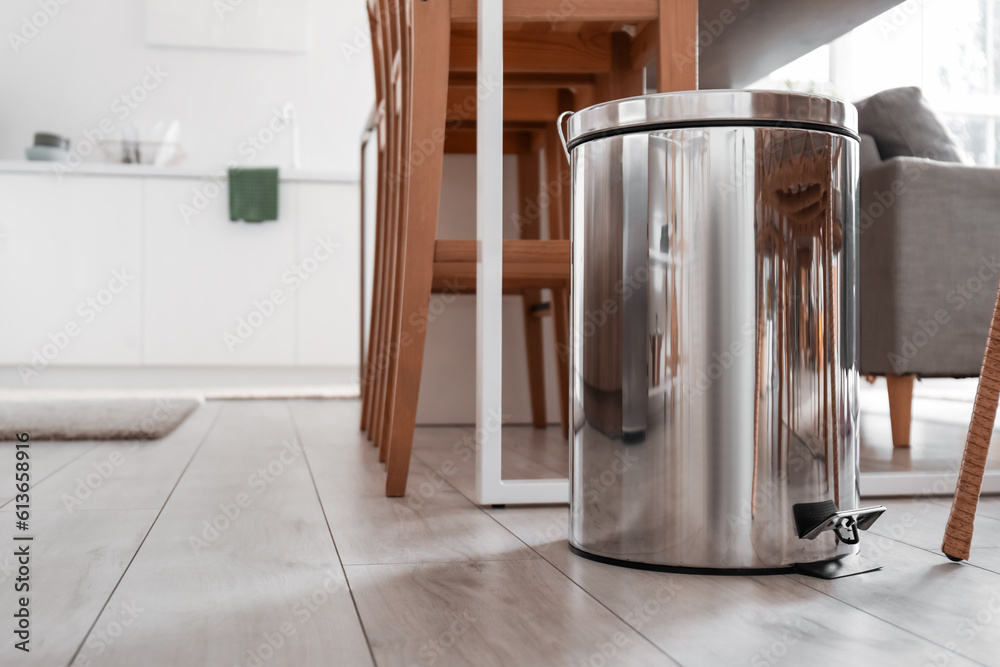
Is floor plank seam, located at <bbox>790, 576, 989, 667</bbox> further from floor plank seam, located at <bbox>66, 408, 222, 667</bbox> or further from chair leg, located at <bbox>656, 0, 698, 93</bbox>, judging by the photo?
chair leg, located at <bbox>656, 0, 698, 93</bbox>

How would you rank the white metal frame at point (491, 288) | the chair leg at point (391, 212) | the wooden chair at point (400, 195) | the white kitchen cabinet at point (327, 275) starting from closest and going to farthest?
the white metal frame at point (491, 288) < the chair leg at point (391, 212) < the wooden chair at point (400, 195) < the white kitchen cabinet at point (327, 275)

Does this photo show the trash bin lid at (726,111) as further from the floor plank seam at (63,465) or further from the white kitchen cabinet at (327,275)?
the white kitchen cabinet at (327,275)

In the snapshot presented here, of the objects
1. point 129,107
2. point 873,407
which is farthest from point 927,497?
point 129,107

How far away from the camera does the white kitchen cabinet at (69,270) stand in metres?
3.73

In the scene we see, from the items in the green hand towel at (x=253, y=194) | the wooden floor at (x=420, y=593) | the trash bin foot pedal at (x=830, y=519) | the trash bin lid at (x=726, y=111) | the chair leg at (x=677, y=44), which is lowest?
the wooden floor at (x=420, y=593)

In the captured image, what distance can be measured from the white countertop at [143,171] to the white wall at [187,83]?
1.15 meters

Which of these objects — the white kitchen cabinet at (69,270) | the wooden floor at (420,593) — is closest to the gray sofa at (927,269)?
the wooden floor at (420,593)

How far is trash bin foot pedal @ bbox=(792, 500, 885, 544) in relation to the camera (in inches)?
33.7

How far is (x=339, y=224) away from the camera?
3.99m

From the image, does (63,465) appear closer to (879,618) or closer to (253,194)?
(879,618)

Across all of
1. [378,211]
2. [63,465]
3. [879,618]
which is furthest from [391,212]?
[879,618]

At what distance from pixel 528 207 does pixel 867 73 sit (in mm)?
3639

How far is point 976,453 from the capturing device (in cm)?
88

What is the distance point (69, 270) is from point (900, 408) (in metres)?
3.26
